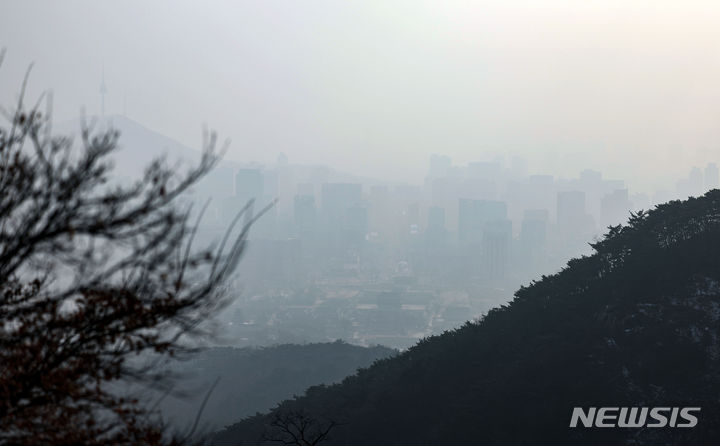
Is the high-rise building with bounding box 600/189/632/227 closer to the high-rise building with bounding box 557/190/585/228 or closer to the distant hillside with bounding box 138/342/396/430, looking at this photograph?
the high-rise building with bounding box 557/190/585/228

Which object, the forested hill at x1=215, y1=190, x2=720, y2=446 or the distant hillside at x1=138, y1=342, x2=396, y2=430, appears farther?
the distant hillside at x1=138, y1=342, x2=396, y2=430

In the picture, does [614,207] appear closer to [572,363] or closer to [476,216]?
[476,216]

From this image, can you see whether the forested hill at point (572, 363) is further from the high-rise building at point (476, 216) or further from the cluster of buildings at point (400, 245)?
the high-rise building at point (476, 216)

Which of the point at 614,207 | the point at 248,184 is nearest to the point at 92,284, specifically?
the point at 614,207

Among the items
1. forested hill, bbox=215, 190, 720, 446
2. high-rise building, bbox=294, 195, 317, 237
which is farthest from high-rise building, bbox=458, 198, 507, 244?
forested hill, bbox=215, 190, 720, 446

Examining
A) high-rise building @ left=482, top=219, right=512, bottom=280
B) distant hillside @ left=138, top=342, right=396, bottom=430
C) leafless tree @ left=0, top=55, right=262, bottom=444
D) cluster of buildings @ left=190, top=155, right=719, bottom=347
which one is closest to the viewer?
leafless tree @ left=0, top=55, right=262, bottom=444

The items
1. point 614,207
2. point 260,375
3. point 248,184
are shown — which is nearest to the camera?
point 260,375

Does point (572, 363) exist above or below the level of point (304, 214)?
above

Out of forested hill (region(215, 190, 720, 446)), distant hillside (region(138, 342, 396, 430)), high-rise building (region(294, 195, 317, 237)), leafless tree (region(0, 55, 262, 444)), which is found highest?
leafless tree (region(0, 55, 262, 444))
